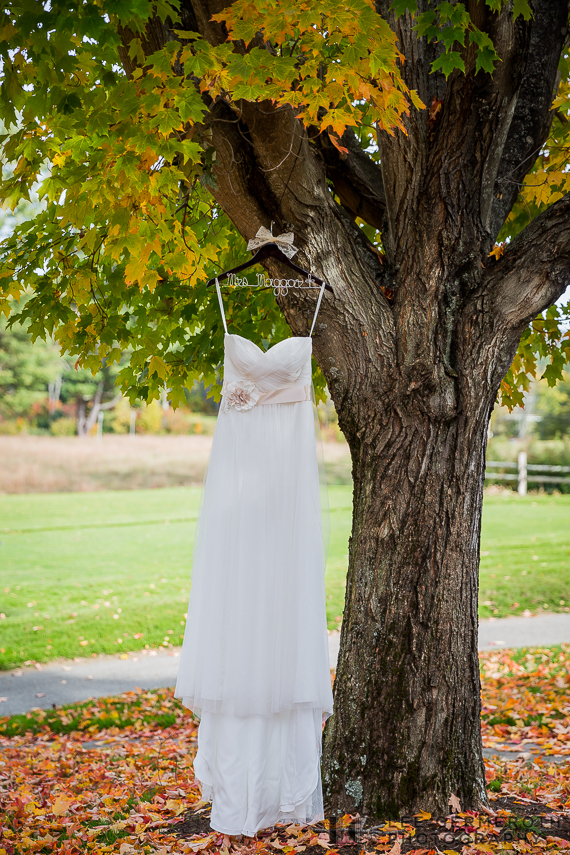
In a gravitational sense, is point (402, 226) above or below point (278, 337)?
above

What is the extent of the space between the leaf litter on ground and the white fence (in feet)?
45.2

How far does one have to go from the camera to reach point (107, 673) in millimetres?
6613

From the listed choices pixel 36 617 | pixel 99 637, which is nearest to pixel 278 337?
pixel 99 637

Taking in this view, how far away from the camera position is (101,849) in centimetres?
291

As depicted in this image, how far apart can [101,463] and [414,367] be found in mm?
17306

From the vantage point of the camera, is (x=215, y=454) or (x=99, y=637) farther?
(x=99, y=637)

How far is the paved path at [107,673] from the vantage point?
596 cm

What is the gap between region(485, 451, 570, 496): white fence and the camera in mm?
19078

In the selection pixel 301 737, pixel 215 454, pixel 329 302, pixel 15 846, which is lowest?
pixel 15 846

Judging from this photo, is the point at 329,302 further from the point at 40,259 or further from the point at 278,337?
the point at 40,259

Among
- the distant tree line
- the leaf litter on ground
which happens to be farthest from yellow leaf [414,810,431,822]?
the distant tree line

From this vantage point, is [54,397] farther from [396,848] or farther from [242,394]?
[396,848]

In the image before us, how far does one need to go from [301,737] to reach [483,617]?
665cm

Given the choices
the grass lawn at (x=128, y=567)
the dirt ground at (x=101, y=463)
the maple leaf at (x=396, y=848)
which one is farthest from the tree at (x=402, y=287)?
the dirt ground at (x=101, y=463)
